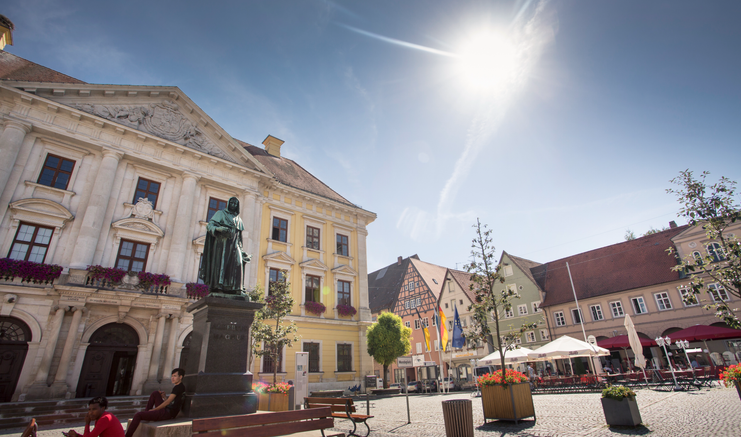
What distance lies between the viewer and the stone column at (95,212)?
50.6 ft

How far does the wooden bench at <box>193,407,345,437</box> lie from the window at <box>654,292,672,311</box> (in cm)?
3225

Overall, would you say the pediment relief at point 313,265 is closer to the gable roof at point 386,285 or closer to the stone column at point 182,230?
the stone column at point 182,230

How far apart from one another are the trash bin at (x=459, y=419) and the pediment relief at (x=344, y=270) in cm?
1718

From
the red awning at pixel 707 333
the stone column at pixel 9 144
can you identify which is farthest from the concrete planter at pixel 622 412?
the stone column at pixel 9 144

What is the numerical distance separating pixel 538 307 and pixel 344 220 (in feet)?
73.3

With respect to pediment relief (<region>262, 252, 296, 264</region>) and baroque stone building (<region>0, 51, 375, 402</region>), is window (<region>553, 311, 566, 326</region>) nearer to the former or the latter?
baroque stone building (<region>0, 51, 375, 402</region>)

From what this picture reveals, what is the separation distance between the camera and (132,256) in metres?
17.1

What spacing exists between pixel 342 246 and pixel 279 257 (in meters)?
5.28

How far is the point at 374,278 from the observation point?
183 ft

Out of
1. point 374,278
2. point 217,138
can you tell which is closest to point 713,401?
point 217,138

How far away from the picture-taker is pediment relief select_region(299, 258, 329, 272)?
2264 cm

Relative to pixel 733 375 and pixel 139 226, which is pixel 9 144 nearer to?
pixel 139 226

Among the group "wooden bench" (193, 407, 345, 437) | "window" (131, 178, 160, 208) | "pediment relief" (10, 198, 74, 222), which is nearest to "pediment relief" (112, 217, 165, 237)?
"window" (131, 178, 160, 208)

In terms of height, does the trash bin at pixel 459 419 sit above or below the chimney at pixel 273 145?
below
